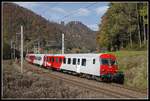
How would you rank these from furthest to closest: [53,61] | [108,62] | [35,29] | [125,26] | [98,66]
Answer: [35,29] < [125,26] < [53,61] < [108,62] < [98,66]

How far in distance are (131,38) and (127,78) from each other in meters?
43.6

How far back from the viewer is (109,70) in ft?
101

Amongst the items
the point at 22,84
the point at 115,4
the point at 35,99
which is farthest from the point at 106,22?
the point at 35,99

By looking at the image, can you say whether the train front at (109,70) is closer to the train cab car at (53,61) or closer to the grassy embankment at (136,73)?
the grassy embankment at (136,73)

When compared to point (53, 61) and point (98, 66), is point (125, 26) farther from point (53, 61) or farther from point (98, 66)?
point (98, 66)

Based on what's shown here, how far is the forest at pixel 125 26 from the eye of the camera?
6656cm

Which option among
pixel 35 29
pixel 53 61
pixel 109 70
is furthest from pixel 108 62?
pixel 35 29

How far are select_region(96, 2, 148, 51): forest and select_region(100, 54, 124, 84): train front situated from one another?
31.0 meters

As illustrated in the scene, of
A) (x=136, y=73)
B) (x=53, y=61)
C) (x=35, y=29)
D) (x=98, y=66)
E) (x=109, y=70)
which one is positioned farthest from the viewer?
(x=35, y=29)

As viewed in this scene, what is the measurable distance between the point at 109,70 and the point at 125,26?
38.2m

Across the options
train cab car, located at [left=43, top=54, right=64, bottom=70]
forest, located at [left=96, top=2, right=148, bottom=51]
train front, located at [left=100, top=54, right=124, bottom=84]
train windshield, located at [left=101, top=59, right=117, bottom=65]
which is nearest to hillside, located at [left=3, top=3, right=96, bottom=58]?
forest, located at [left=96, top=2, right=148, bottom=51]

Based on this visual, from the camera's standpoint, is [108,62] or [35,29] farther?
[35,29]

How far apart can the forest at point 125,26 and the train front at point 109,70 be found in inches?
1221

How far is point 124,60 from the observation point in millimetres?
37531
